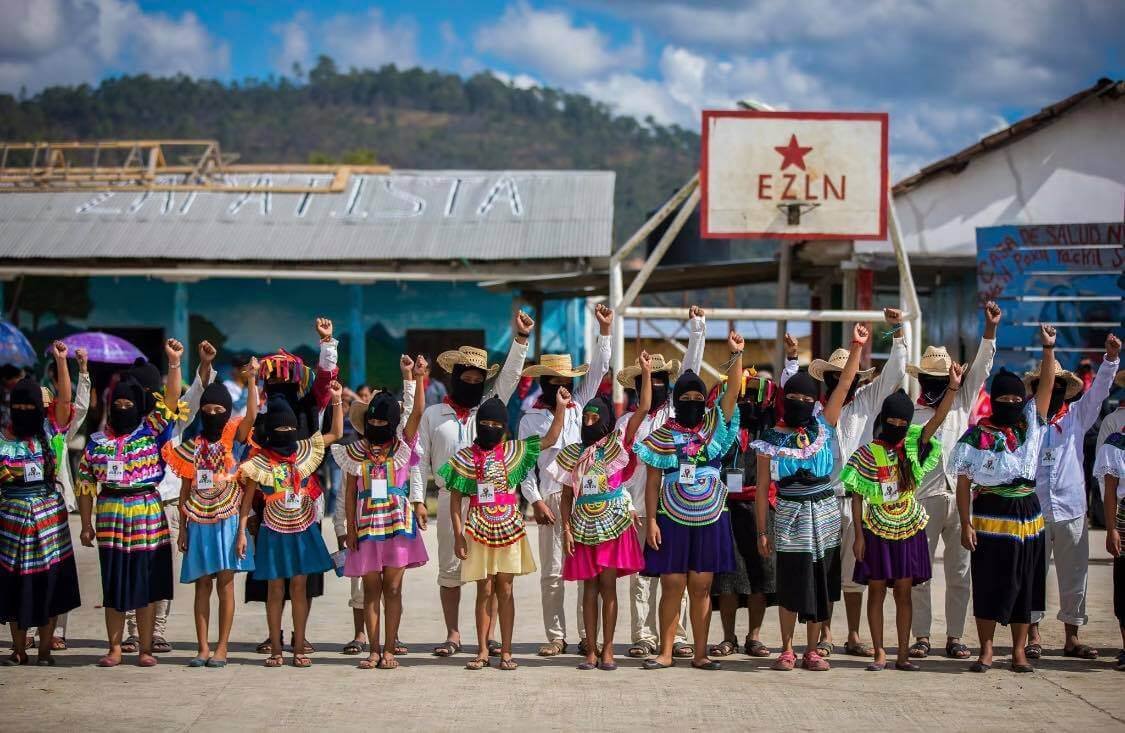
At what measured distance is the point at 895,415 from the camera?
7.99 m

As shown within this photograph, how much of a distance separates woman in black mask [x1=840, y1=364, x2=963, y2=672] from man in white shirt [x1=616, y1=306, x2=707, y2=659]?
3.96 ft

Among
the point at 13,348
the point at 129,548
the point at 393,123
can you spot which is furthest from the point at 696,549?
the point at 393,123

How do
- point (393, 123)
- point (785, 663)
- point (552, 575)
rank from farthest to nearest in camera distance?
point (393, 123) → point (552, 575) → point (785, 663)

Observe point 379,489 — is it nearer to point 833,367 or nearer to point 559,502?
point 559,502

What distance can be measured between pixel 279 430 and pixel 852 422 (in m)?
3.77

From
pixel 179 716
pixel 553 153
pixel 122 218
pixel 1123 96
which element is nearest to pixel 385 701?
pixel 179 716

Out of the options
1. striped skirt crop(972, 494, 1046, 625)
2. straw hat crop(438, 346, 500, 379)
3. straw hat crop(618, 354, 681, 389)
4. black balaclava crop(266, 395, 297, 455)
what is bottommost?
striped skirt crop(972, 494, 1046, 625)

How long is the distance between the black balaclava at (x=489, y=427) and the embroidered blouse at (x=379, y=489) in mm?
484

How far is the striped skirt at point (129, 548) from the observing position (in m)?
8.04

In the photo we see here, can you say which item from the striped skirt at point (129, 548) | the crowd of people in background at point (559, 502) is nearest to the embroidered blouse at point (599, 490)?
the crowd of people in background at point (559, 502)

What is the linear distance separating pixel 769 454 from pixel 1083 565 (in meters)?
2.45

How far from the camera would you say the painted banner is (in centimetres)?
1535

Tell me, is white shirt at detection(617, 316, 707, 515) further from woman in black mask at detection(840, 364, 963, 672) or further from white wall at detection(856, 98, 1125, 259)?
white wall at detection(856, 98, 1125, 259)

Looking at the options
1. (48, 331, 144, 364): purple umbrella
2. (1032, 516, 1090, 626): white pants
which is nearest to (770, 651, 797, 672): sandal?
(1032, 516, 1090, 626): white pants
